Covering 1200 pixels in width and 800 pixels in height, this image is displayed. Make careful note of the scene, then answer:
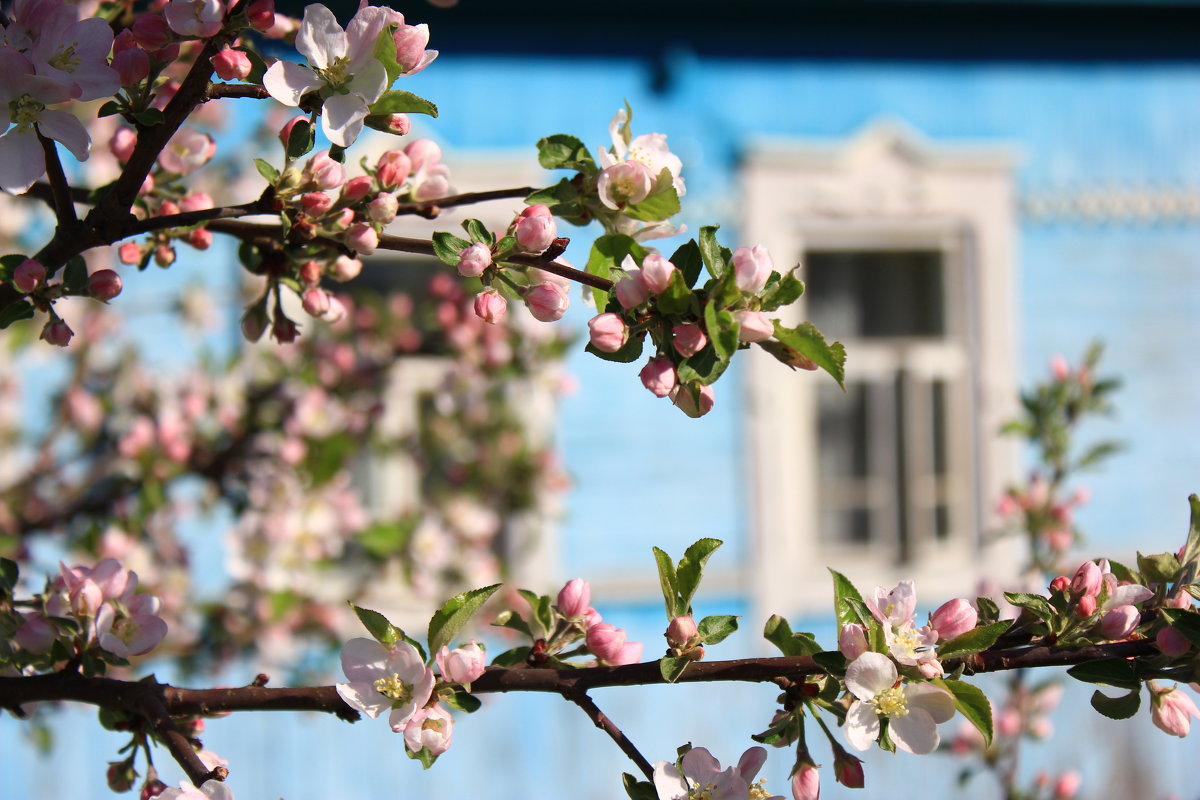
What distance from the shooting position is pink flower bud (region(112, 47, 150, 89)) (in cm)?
84

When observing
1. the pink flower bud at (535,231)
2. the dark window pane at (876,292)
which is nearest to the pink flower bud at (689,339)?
the pink flower bud at (535,231)

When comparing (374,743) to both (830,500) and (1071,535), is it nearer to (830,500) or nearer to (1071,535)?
(830,500)

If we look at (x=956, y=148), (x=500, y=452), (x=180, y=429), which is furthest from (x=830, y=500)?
(x=180, y=429)

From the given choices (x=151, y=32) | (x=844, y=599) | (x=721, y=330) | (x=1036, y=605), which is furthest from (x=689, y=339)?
(x=151, y=32)

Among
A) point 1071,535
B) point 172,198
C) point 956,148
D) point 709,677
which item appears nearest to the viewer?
point 709,677

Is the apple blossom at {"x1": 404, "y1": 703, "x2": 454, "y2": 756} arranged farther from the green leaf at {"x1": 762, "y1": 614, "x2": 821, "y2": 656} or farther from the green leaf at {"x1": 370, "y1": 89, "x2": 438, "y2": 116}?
the green leaf at {"x1": 370, "y1": 89, "x2": 438, "y2": 116}

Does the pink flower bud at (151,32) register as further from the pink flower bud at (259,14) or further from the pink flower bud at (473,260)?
the pink flower bud at (473,260)

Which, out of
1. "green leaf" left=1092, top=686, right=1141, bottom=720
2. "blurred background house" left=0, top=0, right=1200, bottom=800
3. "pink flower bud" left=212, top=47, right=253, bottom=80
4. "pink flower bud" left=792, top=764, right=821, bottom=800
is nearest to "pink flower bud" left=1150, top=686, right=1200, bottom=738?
"green leaf" left=1092, top=686, right=1141, bottom=720

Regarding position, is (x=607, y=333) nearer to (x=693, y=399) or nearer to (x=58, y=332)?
(x=693, y=399)

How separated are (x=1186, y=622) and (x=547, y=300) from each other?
52 centimetres

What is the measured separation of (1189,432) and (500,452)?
2.63 m

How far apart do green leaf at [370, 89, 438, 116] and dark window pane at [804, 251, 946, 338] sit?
10.7 feet

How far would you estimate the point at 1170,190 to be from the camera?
399cm

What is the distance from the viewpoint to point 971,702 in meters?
0.82
